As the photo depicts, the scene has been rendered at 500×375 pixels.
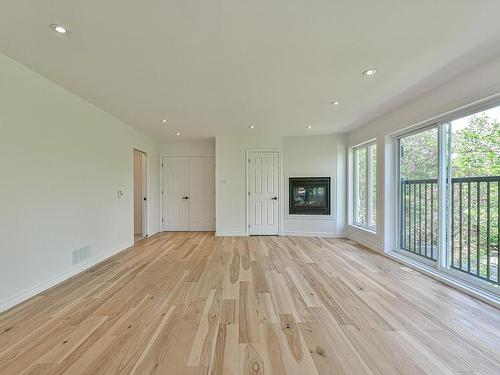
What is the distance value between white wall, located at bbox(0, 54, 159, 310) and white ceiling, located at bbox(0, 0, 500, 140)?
0.30 meters

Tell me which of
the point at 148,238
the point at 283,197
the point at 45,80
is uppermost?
the point at 45,80

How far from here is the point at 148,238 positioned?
5.66 meters

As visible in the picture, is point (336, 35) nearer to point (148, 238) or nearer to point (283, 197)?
point (283, 197)

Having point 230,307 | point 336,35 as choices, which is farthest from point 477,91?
point 230,307

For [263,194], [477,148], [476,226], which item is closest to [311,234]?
[263,194]

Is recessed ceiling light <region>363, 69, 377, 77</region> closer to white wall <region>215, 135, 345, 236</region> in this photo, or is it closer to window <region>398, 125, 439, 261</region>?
window <region>398, 125, 439, 261</region>

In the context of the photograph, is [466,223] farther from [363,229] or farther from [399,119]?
[363,229]

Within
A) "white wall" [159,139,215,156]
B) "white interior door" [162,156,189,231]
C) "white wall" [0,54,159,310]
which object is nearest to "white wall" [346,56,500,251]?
"white wall" [159,139,215,156]

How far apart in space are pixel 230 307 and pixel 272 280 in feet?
2.73

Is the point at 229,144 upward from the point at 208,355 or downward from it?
upward

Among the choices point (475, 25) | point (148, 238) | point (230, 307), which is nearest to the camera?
point (475, 25)

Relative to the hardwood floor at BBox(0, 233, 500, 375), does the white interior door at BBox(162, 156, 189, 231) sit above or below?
above

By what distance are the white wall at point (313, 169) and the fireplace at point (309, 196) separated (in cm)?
9

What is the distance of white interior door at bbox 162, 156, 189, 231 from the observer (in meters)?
6.53
